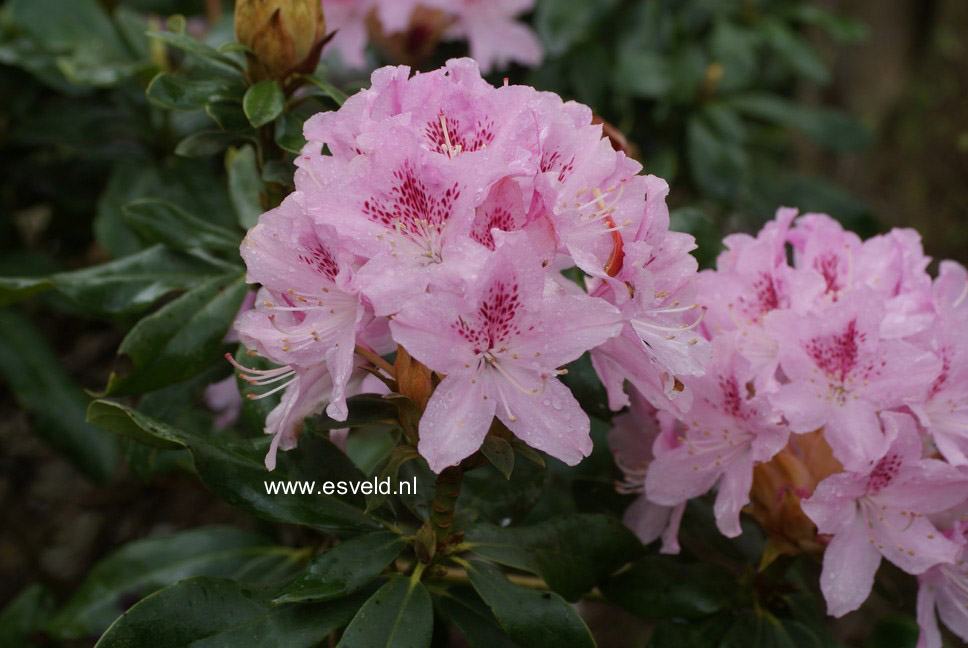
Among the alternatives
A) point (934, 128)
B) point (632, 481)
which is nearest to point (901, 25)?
point (934, 128)

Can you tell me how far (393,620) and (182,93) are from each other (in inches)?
23.3

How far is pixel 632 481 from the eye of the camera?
1130mm

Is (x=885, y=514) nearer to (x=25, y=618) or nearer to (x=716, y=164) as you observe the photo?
(x=716, y=164)

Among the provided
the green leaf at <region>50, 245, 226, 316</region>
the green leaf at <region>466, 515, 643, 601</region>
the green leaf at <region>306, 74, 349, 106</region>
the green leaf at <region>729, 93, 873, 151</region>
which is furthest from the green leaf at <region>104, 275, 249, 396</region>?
the green leaf at <region>729, 93, 873, 151</region>

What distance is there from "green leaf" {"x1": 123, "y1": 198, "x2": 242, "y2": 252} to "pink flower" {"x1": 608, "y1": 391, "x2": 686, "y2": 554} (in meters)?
0.53

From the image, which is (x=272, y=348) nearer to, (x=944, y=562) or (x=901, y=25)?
(x=944, y=562)

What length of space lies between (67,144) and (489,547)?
4.04ft

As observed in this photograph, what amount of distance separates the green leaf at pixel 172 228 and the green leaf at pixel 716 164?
1.01m

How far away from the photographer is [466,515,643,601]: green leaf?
39.0 inches

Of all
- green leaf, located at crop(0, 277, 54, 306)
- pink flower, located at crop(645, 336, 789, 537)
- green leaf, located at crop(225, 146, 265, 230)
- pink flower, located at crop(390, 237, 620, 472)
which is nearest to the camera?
pink flower, located at crop(390, 237, 620, 472)

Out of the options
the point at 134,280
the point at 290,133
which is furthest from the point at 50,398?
the point at 290,133

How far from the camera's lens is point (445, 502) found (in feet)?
3.06

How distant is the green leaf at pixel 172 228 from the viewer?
118cm

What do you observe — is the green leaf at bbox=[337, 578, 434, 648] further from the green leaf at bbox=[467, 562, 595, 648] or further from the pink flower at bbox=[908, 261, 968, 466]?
the pink flower at bbox=[908, 261, 968, 466]
